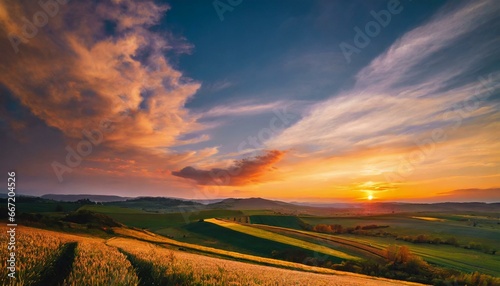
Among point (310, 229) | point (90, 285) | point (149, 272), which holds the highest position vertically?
point (90, 285)

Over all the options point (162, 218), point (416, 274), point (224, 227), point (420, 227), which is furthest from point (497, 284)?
point (162, 218)

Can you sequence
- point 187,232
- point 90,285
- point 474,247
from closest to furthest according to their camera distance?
point 90,285, point 474,247, point 187,232

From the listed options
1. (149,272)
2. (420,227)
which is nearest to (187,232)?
(149,272)

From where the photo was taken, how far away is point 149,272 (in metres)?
11.1

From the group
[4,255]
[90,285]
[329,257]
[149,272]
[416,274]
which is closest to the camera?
[90,285]

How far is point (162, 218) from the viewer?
137000 mm

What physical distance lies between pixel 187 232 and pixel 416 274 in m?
77.2

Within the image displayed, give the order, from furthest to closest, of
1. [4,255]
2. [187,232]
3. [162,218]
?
1. [162,218]
2. [187,232]
3. [4,255]

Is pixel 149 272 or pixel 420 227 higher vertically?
pixel 149 272

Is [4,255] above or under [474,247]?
above

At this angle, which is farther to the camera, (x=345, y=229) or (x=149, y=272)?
(x=345, y=229)

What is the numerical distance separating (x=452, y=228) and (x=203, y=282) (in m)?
170

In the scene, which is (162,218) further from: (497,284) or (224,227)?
(497,284)

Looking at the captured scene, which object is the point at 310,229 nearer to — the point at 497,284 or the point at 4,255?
the point at 497,284
